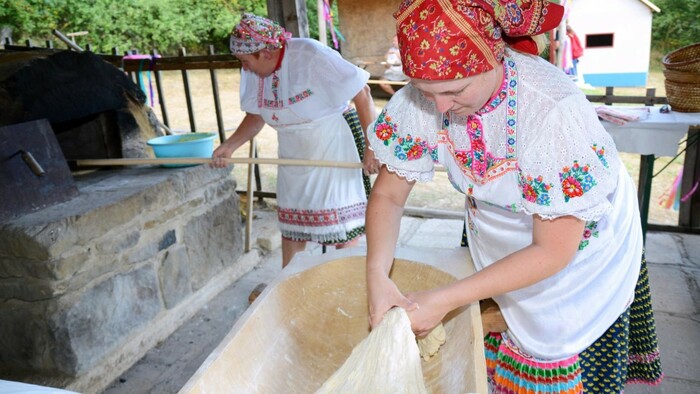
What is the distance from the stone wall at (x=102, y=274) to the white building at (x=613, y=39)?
13434 millimetres

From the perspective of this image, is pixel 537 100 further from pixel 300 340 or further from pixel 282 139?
pixel 282 139

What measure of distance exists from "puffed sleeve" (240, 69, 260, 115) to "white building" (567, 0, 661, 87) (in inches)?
515

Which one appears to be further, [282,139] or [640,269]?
[282,139]

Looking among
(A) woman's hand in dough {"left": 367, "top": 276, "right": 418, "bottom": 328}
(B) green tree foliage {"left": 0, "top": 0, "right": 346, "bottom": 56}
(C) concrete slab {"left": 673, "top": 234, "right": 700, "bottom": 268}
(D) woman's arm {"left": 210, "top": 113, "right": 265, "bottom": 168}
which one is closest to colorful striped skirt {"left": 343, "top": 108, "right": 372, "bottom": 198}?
(D) woman's arm {"left": 210, "top": 113, "right": 265, "bottom": 168}

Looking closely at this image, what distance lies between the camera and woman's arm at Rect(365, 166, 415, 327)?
4.99ft

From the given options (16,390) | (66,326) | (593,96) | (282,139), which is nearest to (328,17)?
(593,96)

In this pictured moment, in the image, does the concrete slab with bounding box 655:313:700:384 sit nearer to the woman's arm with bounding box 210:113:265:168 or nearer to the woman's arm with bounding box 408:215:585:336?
the woman's arm with bounding box 408:215:585:336

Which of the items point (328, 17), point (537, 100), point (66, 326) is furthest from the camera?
point (328, 17)

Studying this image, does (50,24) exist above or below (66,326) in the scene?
above

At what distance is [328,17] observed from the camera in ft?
27.0

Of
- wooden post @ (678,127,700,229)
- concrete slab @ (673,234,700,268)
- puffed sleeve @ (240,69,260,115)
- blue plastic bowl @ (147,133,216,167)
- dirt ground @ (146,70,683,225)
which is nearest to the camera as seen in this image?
puffed sleeve @ (240,69,260,115)

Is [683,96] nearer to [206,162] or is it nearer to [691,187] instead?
[691,187]

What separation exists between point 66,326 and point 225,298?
117 centimetres

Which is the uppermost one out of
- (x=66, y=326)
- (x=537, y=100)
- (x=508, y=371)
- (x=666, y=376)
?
(x=537, y=100)
